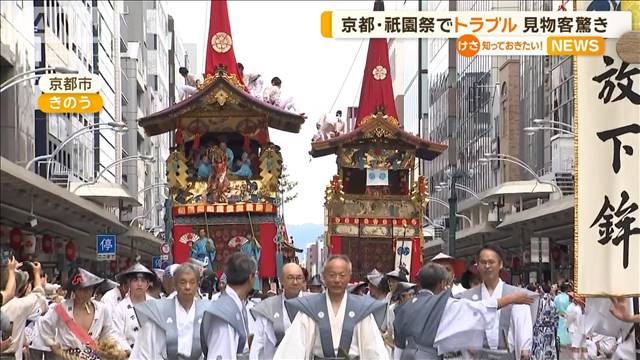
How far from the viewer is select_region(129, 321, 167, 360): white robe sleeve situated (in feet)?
28.6

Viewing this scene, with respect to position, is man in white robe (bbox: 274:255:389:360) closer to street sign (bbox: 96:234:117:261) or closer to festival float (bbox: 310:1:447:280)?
festival float (bbox: 310:1:447:280)

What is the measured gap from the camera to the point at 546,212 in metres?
31.7

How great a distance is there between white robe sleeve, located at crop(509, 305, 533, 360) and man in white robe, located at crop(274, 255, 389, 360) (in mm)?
2062

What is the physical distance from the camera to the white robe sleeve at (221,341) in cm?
855

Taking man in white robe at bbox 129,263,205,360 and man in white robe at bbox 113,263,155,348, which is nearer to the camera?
man in white robe at bbox 129,263,205,360

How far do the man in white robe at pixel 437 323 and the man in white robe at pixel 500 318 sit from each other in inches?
25.3

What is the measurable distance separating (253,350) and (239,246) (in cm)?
1265

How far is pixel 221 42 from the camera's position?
2283 centimetres

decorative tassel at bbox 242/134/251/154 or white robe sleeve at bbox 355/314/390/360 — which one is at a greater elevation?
decorative tassel at bbox 242/134/251/154

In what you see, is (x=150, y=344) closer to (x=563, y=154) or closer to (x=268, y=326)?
(x=268, y=326)

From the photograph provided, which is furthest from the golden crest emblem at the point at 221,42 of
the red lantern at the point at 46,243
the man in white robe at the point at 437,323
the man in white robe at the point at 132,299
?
the red lantern at the point at 46,243

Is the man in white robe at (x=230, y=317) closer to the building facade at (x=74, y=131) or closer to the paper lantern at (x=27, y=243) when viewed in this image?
the building facade at (x=74, y=131)

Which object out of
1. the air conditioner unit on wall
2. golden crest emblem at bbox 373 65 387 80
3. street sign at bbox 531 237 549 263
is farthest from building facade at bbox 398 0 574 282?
golden crest emblem at bbox 373 65 387 80

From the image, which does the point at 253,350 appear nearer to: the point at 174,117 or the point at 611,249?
the point at 611,249
